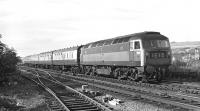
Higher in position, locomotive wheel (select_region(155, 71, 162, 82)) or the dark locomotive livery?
the dark locomotive livery

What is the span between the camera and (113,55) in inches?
920

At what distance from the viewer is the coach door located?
19.1 metres

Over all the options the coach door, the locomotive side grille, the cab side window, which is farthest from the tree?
the locomotive side grille

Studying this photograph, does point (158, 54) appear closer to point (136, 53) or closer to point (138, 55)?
point (138, 55)

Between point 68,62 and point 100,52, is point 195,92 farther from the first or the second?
point 68,62

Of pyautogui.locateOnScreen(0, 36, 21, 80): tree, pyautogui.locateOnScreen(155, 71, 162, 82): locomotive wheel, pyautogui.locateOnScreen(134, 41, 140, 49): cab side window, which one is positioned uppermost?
pyautogui.locateOnScreen(134, 41, 140, 49): cab side window

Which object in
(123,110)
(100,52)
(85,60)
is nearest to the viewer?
(123,110)

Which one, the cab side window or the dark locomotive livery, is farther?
the cab side window

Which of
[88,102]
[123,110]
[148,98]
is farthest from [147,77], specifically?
[123,110]

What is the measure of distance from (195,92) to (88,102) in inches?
228

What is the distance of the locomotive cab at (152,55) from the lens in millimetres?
18781

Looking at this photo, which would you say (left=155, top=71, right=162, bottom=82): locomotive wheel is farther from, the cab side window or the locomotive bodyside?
the cab side window

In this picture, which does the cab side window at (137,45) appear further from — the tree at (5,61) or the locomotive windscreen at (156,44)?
the tree at (5,61)

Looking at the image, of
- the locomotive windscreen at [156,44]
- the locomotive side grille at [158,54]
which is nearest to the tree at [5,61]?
the locomotive windscreen at [156,44]
